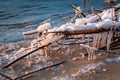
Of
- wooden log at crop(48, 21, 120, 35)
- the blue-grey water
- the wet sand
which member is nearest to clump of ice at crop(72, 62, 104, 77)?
the wet sand

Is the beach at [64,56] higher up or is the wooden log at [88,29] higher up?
the wooden log at [88,29]

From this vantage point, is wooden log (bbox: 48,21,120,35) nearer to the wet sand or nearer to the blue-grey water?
the wet sand

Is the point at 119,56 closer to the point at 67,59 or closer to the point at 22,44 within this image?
the point at 67,59

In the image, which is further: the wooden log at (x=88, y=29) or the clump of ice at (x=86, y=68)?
the clump of ice at (x=86, y=68)

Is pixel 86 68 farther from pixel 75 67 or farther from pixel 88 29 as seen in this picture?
pixel 88 29

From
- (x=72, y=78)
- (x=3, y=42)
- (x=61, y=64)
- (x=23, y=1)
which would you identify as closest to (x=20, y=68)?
(x=61, y=64)

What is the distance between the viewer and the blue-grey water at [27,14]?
35.7 ft

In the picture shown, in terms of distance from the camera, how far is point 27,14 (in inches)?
582

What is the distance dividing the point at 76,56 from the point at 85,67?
2.82 feet

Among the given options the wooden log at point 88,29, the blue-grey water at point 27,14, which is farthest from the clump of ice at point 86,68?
the blue-grey water at point 27,14

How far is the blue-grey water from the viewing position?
10.9 m

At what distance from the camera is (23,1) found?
19406mm

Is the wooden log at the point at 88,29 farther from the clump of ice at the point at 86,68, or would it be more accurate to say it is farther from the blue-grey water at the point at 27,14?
the blue-grey water at the point at 27,14

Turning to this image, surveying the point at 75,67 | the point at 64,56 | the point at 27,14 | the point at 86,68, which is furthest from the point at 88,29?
the point at 27,14
